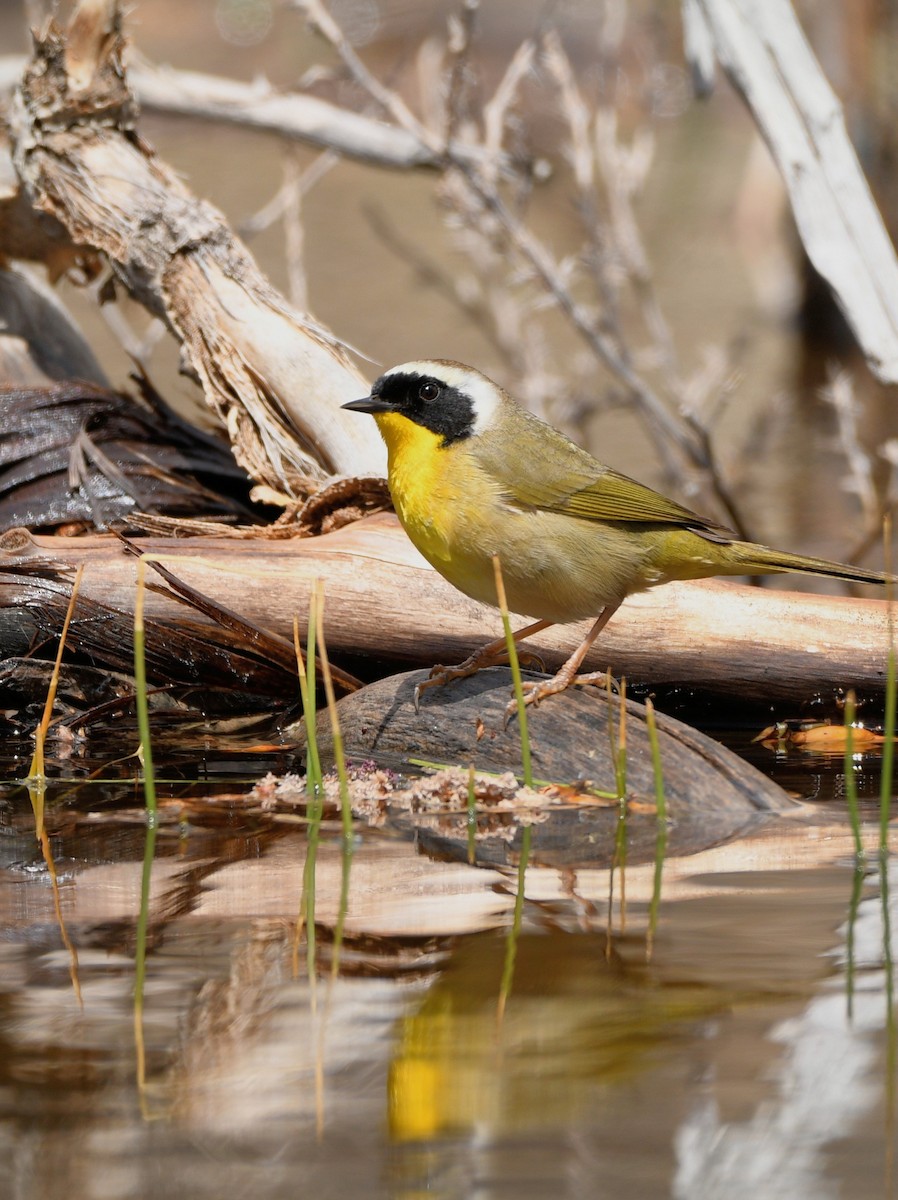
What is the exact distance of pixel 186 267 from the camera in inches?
248

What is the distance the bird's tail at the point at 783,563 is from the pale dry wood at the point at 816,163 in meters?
1.49

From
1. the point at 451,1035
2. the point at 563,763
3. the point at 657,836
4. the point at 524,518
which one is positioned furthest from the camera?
the point at 524,518

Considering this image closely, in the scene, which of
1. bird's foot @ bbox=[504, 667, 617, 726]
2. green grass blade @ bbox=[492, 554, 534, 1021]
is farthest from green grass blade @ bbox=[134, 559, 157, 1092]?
bird's foot @ bbox=[504, 667, 617, 726]

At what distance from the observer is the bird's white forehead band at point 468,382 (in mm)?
4535

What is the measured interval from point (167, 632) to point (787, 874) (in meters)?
2.63

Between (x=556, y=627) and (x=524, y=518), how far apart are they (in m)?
0.91

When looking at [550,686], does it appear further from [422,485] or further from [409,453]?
[409,453]

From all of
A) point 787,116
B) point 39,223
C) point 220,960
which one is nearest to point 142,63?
point 39,223

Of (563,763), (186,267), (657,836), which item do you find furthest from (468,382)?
(186,267)

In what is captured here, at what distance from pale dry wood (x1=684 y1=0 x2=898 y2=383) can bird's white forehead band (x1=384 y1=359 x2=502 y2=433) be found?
1.77 m

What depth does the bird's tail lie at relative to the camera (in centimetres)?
438

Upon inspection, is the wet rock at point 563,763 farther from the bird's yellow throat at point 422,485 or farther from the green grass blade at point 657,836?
the bird's yellow throat at point 422,485

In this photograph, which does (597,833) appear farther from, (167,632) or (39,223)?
(39,223)

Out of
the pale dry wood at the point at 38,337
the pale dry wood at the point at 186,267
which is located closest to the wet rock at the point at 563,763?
the pale dry wood at the point at 186,267
